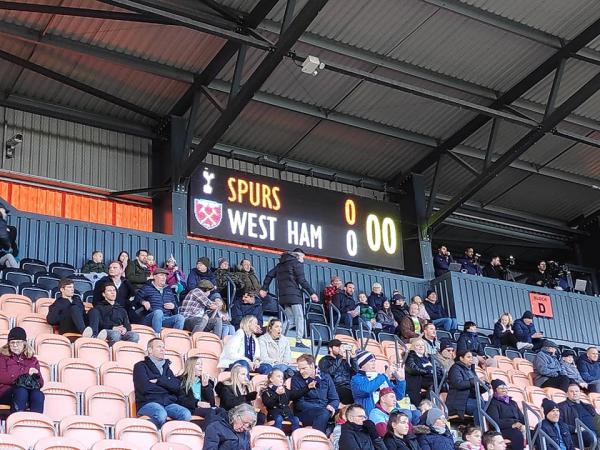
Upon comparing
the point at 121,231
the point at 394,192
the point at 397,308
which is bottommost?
the point at 397,308

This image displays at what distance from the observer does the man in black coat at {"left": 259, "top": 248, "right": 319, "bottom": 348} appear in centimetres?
1389

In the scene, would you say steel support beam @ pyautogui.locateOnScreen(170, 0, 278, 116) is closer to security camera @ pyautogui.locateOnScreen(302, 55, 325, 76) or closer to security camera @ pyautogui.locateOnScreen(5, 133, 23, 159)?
security camera @ pyautogui.locateOnScreen(302, 55, 325, 76)

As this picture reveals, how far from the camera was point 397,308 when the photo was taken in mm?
16531

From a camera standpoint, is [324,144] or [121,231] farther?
[324,144]

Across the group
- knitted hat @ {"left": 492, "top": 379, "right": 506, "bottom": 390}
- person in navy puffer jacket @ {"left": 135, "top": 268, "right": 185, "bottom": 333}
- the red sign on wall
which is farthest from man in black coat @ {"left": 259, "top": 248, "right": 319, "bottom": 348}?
the red sign on wall

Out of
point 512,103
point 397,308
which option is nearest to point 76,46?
point 397,308

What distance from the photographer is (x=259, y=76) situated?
1445cm

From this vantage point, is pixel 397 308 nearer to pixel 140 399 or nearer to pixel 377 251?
pixel 377 251

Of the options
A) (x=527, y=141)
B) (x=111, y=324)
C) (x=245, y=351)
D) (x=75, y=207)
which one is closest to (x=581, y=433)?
(x=245, y=351)

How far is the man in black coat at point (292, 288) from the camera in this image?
13.9m

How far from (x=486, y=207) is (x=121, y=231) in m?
9.71

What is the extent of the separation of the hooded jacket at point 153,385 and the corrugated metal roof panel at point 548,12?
8671mm

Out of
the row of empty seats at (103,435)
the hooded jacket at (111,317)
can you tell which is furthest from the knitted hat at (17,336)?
the hooded jacket at (111,317)

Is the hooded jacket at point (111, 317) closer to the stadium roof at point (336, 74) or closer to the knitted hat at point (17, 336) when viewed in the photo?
the knitted hat at point (17, 336)
